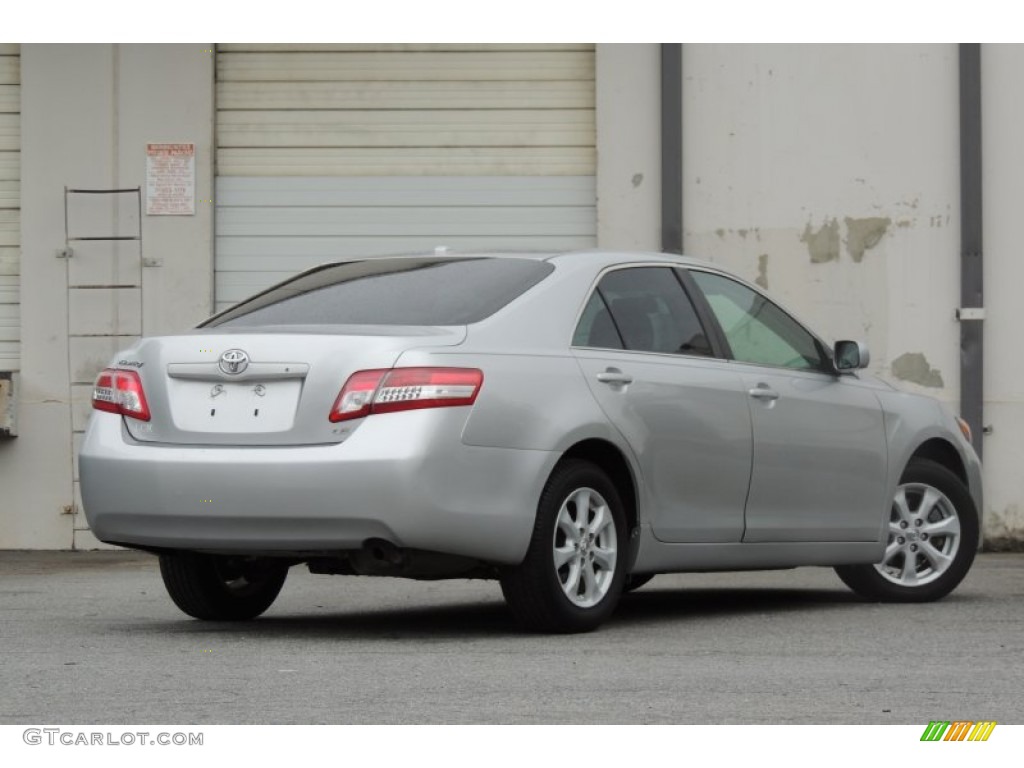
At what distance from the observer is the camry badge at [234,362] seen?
7.55 m

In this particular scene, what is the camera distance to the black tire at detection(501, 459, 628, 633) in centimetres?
764

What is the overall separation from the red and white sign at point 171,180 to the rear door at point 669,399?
26.1 ft

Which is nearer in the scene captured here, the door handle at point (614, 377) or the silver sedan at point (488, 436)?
the silver sedan at point (488, 436)

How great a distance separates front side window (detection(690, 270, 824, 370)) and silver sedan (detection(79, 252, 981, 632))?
0.5 inches

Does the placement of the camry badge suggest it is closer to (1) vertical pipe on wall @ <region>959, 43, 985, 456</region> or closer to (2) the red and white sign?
(2) the red and white sign

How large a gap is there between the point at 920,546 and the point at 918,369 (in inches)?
244

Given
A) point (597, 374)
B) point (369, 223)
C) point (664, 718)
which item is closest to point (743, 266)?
point (369, 223)

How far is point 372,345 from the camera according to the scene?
7422 mm

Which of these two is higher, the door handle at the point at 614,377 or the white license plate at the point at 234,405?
the door handle at the point at 614,377

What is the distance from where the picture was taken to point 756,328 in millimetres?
9203

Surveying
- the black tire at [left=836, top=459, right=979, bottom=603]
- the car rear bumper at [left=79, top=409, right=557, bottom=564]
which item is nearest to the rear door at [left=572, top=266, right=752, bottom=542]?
the car rear bumper at [left=79, top=409, right=557, bottom=564]

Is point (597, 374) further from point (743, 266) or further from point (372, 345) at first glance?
point (743, 266)
